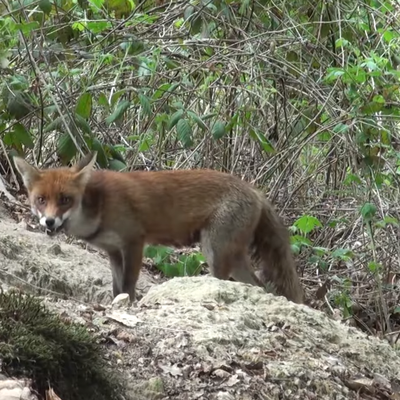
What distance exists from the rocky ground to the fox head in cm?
140

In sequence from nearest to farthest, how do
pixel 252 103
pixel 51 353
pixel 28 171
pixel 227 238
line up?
pixel 51 353 → pixel 28 171 → pixel 227 238 → pixel 252 103

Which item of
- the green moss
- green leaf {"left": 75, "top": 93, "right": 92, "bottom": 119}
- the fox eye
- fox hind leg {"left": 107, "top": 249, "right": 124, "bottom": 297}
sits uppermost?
the green moss

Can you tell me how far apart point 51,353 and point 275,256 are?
4.03m

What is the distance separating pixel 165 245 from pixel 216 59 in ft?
8.56

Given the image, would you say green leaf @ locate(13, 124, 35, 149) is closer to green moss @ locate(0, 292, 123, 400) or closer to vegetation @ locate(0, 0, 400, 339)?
vegetation @ locate(0, 0, 400, 339)

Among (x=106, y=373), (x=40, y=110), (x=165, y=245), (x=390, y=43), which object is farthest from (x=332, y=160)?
(x=106, y=373)

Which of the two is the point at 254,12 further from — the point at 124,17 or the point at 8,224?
the point at 8,224

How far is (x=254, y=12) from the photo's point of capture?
993 cm

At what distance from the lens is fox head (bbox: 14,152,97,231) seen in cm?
641

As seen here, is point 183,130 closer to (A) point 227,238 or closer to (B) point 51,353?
(A) point 227,238

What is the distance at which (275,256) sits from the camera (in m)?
7.07

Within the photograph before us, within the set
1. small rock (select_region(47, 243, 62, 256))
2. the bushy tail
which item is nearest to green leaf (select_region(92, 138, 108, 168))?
small rock (select_region(47, 243, 62, 256))

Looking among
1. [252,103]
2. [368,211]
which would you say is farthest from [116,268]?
[252,103]

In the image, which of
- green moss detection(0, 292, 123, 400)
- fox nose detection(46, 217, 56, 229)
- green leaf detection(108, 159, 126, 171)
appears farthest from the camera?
green leaf detection(108, 159, 126, 171)
